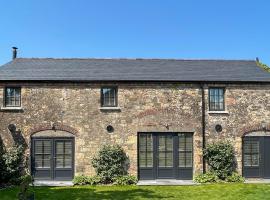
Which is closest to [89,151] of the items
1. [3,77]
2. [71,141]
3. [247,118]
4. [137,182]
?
[71,141]

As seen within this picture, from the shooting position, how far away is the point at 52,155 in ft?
73.4

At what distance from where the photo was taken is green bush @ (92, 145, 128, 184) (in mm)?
21875

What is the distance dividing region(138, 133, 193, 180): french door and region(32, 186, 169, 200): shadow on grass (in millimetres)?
2673

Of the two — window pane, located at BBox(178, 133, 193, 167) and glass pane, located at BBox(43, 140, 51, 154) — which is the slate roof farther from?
glass pane, located at BBox(43, 140, 51, 154)

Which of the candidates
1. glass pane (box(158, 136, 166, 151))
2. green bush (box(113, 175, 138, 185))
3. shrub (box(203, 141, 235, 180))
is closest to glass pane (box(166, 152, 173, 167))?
glass pane (box(158, 136, 166, 151))

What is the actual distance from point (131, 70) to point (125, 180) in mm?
6723

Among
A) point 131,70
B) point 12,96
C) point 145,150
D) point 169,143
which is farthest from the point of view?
point 131,70

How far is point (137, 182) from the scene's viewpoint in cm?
2195

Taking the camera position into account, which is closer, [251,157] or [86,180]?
[86,180]

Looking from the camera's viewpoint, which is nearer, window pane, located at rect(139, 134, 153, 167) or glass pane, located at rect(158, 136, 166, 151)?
window pane, located at rect(139, 134, 153, 167)

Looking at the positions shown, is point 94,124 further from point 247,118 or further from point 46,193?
point 247,118

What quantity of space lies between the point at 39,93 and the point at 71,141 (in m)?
3.31

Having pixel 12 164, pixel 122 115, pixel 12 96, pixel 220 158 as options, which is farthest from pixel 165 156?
pixel 12 96

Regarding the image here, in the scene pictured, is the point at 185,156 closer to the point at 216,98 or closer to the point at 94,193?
the point at 216,98
